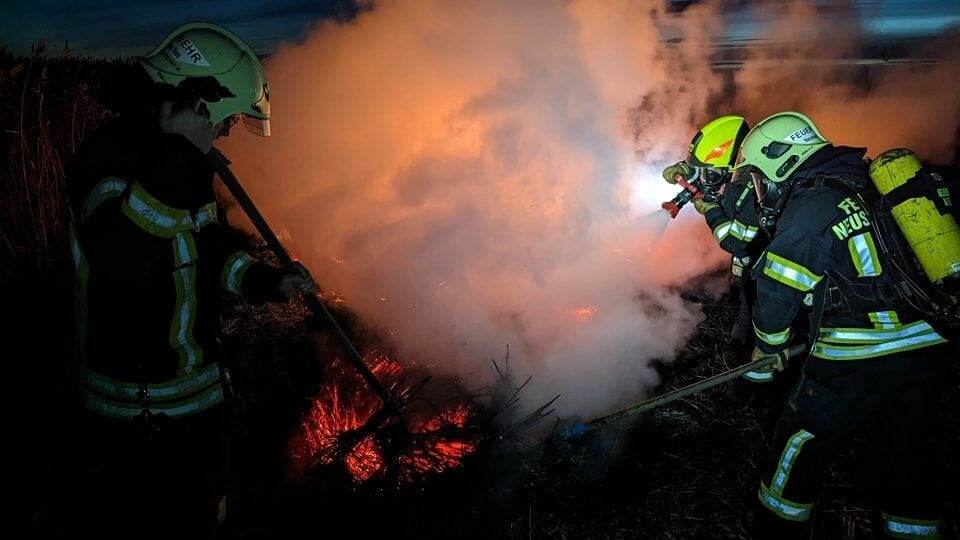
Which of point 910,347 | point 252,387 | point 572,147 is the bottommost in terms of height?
point 252,387

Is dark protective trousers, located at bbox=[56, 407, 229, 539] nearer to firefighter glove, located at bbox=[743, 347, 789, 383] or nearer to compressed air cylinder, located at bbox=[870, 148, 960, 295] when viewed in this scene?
firefighter glove, located at bbox=[743, 347, 789, 383]

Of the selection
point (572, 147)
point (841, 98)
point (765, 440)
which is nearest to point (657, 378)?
point (765, 440)

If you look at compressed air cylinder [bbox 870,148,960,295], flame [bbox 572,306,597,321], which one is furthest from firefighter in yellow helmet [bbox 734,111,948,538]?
flame [bbox 572,306,597,321]

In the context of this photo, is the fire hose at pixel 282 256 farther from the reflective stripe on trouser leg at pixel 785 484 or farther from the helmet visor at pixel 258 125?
the reflective stripe on trouser leg at pixel 785 484

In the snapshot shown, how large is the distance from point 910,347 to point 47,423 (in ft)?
18.3

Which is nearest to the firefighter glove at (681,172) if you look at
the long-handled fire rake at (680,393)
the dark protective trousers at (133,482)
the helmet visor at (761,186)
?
the helmet visor at (761,186)

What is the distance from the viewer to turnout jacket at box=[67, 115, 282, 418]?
6.48 feet

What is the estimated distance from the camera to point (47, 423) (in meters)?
3.51

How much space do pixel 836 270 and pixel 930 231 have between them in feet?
1.62

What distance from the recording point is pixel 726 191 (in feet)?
17.3

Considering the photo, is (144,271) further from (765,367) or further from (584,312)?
(584,312)

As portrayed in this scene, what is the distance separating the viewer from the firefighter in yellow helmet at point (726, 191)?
15.1ft

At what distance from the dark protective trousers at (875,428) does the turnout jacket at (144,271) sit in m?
3.36

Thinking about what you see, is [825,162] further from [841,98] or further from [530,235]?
[841,98]
